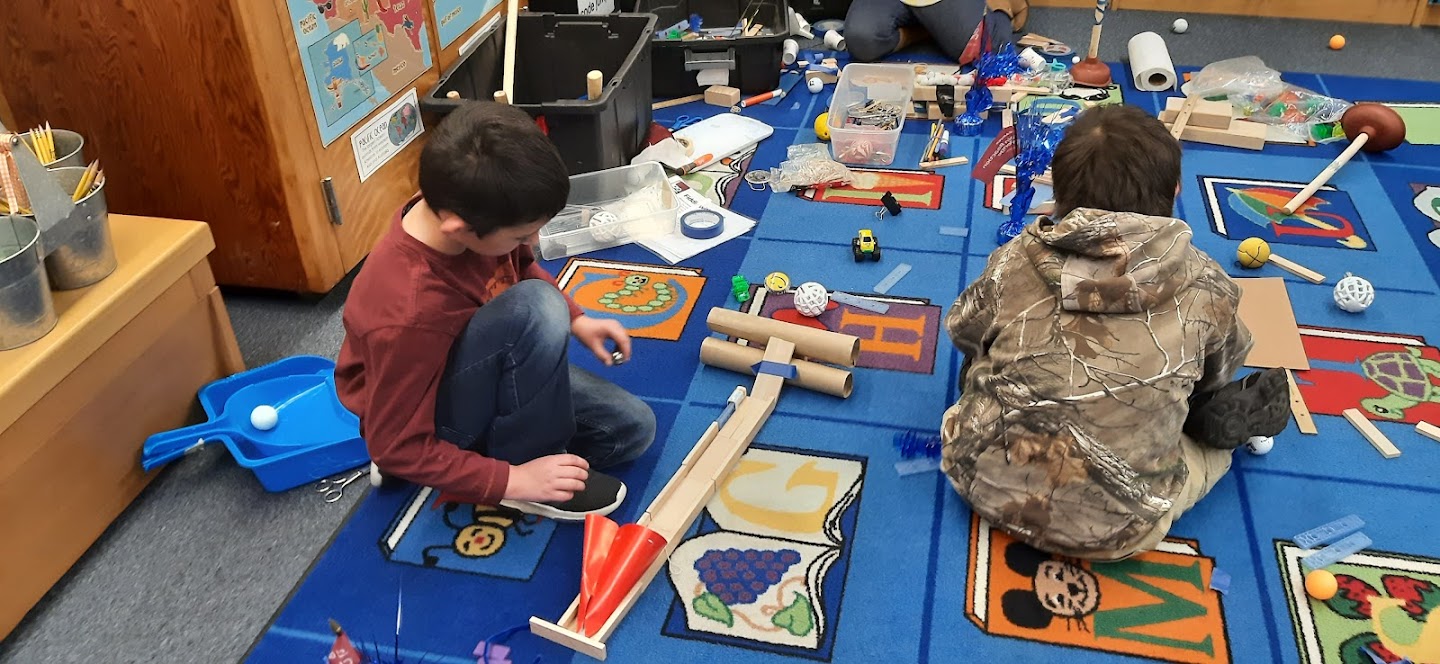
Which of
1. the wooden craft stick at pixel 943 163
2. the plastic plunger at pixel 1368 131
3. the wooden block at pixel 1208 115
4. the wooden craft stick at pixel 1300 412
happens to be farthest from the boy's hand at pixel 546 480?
the wooden block at pixel 1208 115

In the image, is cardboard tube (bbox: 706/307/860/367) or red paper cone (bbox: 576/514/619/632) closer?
red paper cone (bbox: 576/514/619/632)

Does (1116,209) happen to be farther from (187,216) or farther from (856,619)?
(187,216)

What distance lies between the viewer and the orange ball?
1.40m

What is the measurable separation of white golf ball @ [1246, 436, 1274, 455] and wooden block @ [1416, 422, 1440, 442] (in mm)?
271

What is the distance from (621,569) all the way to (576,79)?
172cm

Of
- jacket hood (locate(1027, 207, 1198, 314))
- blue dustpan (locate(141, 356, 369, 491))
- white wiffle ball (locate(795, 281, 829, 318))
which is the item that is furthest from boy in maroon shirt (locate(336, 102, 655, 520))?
jacket hood (locate(1027, 207, 1198, 314))

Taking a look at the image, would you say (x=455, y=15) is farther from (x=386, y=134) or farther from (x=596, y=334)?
(x=596, y=334)

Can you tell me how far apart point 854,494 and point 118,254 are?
1267 millimetres

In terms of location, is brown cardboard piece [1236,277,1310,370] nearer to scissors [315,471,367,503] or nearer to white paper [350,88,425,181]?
scissors [315,471,367,503]

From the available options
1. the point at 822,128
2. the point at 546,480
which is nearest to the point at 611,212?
the point at 822,128

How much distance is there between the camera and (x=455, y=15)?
2457 millimetres

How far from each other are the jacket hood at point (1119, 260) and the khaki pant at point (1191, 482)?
0.32 meters

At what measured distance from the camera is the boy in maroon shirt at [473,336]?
1.18m

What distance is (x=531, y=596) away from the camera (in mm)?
1447
